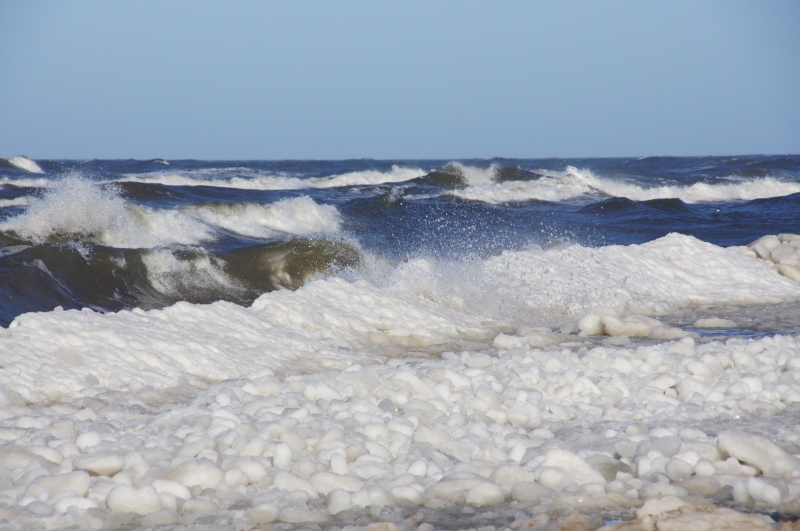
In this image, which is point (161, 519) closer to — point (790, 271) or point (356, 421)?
point (356, 421)

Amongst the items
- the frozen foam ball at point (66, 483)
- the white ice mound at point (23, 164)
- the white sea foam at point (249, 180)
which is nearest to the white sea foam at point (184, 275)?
the frozen foam ball at point (66, 483)

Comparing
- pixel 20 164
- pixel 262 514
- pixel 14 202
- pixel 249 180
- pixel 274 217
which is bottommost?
pixel 262 514

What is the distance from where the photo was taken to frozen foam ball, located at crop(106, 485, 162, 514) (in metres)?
2.60

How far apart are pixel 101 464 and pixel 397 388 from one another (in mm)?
1463

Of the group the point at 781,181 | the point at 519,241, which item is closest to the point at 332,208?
the point at 519,241

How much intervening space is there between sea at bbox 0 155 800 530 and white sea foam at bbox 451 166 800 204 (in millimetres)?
12970

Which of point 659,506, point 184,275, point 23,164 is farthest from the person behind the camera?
point 23,164

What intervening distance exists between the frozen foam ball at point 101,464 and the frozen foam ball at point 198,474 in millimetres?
206

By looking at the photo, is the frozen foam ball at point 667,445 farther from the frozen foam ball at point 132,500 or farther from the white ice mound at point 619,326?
the white ice mound at point 619,326

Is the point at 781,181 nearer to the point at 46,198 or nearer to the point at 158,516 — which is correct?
the point at 46,198

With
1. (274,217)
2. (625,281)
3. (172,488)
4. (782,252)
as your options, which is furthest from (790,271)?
(172,488)

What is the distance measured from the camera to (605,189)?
84.6 ft

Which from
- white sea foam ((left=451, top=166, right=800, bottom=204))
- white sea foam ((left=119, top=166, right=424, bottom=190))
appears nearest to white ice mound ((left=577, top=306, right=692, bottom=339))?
white sea foam ((left=451, top=166, right=800, bottom=204))

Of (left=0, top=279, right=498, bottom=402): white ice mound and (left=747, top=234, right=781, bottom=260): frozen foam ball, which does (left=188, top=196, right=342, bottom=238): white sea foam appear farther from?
(left=747, top=234, right=781, bottom=260): frozen foam ball
